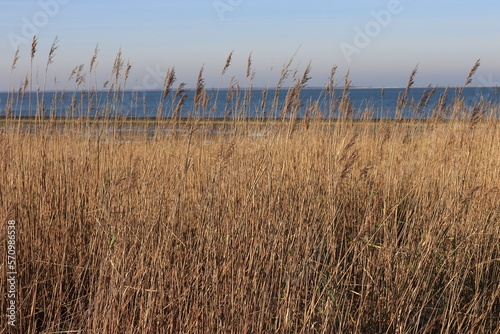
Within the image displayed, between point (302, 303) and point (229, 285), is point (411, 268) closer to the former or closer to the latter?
point (302, 303)

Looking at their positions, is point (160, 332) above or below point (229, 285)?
below

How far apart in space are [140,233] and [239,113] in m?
A: 1.03

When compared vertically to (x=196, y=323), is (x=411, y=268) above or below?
above

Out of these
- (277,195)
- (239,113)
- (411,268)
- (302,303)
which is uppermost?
(239,113)

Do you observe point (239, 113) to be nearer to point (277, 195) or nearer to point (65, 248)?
point (277, 195)

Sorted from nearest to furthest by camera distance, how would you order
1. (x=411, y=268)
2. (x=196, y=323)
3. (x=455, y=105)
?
(x=196, y=323)
(x=411, y=268)
(x=455, y=105)

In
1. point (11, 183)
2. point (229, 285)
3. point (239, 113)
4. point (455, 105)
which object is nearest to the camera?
point (229, 285)

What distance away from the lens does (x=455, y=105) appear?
550 cm

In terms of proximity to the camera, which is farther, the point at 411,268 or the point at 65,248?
the point at 65,248

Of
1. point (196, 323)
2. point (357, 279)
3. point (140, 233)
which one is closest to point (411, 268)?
point (357, 279)

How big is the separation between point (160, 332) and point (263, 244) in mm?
580

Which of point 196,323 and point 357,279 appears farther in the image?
point 357,279

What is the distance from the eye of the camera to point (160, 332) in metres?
2.33

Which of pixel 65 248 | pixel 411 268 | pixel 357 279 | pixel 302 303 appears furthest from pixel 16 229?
pixel 411 268
